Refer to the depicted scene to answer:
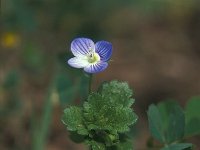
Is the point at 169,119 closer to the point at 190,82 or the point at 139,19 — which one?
the point at 190,82

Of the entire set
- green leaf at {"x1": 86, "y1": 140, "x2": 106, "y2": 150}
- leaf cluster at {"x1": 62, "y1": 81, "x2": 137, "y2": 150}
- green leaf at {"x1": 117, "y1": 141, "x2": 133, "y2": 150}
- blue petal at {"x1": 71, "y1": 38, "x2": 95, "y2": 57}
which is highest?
blue petal at {"x1": 71, "y1": 38, "x2": 95, "y2": 57}

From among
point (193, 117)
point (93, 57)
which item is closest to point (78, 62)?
point (93, 57)

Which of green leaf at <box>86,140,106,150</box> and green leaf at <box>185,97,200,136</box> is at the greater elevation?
green leaf at <box>185,97,200,136</box>

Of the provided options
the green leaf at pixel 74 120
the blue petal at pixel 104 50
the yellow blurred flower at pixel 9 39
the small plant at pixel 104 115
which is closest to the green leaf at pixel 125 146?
the small plant at pixel 104 115

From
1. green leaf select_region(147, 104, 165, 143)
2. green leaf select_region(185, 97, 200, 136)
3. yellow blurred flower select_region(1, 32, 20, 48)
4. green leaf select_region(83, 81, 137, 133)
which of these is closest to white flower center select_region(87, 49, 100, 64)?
green leaf select_region(83, 81, 137, 133)

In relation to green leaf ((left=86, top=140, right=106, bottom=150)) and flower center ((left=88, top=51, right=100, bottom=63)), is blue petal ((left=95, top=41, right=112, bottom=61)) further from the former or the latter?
green leaf ((left=86, top=140, right=106, bottom=150))

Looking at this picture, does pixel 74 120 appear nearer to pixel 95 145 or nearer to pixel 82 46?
pixel 95 145
